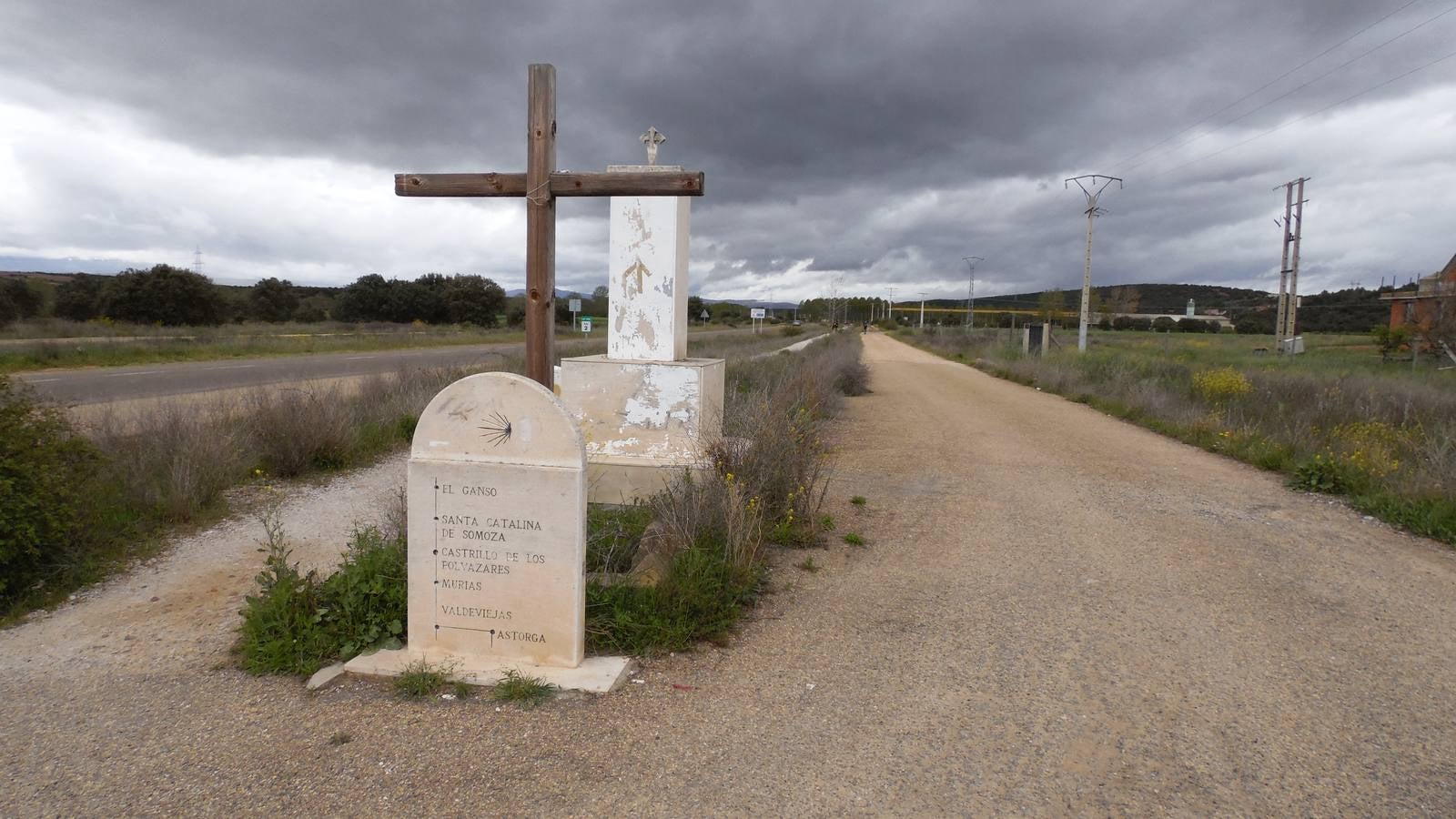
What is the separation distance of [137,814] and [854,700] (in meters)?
2.66

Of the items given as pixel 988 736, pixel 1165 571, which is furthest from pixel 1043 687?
pixel 1165 571

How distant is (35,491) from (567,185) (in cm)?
346

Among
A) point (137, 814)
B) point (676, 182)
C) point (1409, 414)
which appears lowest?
point (137, 814)

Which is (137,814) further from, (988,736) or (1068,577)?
(1068,577)

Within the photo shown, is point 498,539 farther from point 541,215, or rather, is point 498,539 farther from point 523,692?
point 541,215

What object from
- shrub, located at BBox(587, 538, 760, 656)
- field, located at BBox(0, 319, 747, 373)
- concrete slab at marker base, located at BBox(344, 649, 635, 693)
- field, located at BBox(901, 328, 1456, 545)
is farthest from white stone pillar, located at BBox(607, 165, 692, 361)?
field, located at BBox(0, 319, 747, 373)

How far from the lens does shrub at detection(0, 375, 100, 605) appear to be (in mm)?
4699

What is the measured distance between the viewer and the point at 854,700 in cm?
371

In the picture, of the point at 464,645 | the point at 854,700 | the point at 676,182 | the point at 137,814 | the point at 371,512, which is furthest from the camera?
the point at 371,512

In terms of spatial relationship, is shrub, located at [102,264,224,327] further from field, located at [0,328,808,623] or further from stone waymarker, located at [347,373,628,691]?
stone waymarker, located at [347,373,628,691]

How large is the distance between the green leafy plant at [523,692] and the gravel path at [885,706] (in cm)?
9

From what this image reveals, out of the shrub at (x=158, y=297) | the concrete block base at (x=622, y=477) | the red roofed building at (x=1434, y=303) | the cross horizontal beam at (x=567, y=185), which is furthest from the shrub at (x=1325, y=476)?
the shrub at (x=158, y=297)

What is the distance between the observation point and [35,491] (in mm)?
4836

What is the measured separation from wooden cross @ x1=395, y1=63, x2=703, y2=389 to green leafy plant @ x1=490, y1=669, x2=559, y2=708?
196 cm
